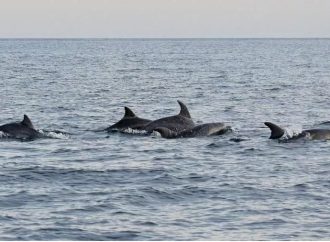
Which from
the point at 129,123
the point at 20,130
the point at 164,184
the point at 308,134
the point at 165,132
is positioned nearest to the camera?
the point at 164,184

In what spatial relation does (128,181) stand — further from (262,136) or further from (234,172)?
(262,136)

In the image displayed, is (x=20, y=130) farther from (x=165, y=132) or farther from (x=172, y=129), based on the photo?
(x=172, y=129)

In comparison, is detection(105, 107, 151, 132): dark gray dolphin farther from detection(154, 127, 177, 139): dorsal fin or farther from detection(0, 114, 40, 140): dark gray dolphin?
detection(0, 114, 40, 140): dark gray dolphin

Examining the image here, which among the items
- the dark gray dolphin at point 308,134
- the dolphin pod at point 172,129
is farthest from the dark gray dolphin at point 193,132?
the dark gray dolphin at point 308,134

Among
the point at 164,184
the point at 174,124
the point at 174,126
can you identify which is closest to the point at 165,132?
the point at 174,126

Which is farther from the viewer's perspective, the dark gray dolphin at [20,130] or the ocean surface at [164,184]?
the dark gray dolphin at [20,130]

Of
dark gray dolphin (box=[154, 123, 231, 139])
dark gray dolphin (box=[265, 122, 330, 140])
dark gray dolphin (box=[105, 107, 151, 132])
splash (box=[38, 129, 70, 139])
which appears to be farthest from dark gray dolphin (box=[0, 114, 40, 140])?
dark gray dolphin (box=[265, 122, 330, 140])

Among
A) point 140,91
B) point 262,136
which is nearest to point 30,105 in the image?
point 140,91

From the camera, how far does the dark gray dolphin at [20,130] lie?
30188mm

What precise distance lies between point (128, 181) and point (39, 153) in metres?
5.47

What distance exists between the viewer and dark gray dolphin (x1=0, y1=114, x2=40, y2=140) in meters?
30.2

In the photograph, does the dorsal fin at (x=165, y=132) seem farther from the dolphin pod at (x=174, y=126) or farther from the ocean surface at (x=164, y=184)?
the ocean surface at (x=164, y=184)

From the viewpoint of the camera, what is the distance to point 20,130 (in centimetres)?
3038

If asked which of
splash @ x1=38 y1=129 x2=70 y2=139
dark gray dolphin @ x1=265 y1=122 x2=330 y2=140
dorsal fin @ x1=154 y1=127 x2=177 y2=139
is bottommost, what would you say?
splash @ x1=38 y1=129 x2=70 y2=139
